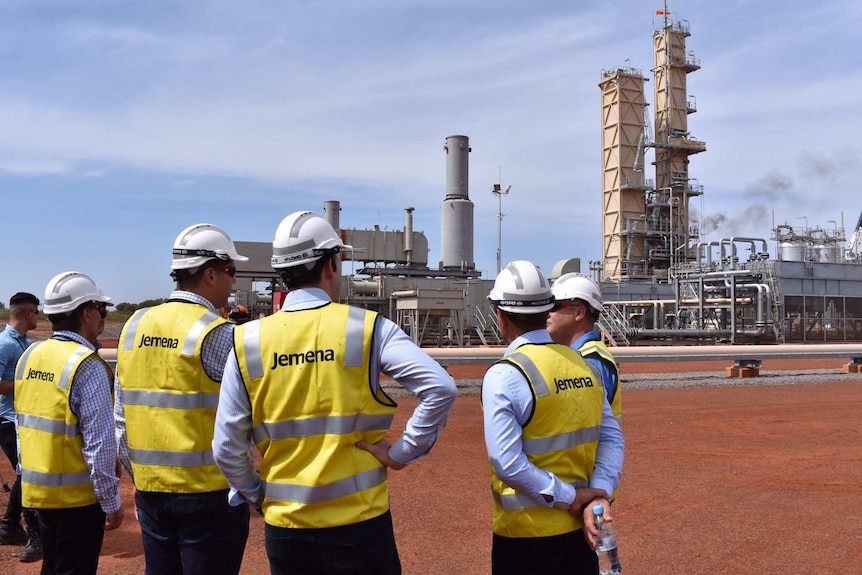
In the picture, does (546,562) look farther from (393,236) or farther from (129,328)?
(393,236)

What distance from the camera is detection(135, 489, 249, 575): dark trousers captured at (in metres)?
3.29

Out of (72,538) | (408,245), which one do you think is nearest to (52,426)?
(72,538)

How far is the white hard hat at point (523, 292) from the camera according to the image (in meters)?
3.23

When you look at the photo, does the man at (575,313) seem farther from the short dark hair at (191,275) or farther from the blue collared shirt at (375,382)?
the short dark hair at (191,275)

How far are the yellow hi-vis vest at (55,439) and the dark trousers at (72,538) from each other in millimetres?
52

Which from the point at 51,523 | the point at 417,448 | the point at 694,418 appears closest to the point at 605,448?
the point at 417,448

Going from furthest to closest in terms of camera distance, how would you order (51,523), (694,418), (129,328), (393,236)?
(393,236)
(694,418)
(51,523)
(129,328)

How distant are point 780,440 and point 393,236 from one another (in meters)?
24.2

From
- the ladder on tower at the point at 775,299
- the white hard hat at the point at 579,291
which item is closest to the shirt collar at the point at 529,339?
the white hard hat at the point at 579,291

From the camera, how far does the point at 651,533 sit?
6.19 meters

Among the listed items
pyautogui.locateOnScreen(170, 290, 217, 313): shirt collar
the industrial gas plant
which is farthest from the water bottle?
the industrial gas plant

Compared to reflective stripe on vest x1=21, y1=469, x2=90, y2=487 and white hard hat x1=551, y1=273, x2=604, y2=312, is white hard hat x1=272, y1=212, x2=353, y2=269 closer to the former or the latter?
white hard hat x1=551, y1=273, x2=604, y2=312

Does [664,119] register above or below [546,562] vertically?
above

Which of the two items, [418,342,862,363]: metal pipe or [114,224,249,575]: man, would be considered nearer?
[114,224,249,575]: man
